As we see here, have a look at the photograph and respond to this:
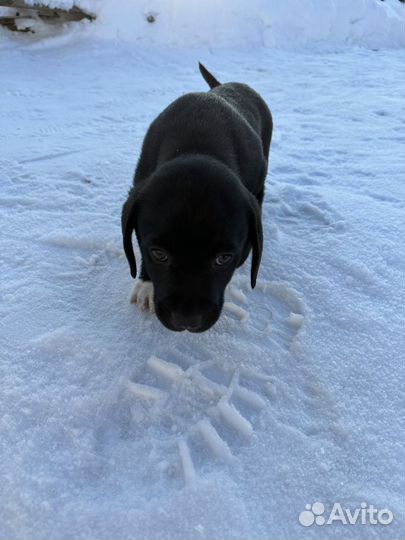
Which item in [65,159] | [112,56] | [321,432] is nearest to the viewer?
[321,432]

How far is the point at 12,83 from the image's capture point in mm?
6734

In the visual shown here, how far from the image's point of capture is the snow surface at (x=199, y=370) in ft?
5.67

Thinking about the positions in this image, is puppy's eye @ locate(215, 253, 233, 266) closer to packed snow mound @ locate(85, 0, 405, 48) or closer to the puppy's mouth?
the puppy's mouth

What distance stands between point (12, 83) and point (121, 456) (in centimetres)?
633

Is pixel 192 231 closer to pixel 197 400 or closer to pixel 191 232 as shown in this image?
pixel 191 232

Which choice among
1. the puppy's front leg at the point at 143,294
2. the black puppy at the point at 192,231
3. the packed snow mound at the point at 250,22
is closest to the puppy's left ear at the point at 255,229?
the black puppy at the point at 192,231

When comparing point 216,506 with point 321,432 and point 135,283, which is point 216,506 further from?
point 135,283

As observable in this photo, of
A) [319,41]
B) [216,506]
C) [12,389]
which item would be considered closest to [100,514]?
[216,506]

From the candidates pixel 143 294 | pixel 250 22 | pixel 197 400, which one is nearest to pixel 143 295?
pixel 143 294

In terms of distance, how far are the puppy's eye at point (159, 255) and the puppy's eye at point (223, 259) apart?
227 millimetres

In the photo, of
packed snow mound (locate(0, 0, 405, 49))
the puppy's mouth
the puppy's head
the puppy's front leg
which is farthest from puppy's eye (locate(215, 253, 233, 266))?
packed snow mound (locate(0, 0, 405, 49))

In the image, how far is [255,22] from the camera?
10.3 m

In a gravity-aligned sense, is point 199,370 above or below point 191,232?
below

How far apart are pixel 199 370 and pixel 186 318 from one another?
1.12 feet
